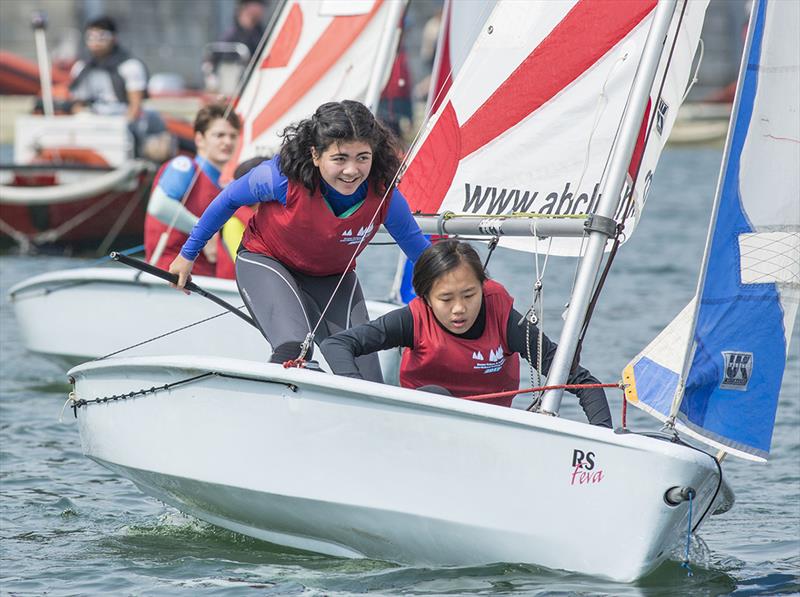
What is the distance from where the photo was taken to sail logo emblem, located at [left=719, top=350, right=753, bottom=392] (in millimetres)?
4156

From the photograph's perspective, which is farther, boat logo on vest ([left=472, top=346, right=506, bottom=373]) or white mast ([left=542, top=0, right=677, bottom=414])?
boat logo on vest ([left=472, top=346, right=506, bottom=373])

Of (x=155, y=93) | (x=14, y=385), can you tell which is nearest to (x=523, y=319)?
(x=14, y=385)

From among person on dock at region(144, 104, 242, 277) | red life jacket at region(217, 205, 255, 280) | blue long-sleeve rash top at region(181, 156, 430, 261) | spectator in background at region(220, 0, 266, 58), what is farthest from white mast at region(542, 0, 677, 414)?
spectator in background at region(220, 0, 266, 58)

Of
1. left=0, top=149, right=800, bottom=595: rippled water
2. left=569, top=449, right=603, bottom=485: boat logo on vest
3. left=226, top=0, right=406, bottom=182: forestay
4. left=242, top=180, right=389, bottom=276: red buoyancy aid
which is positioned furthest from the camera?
left=226, top=0, right=406, bottom=182: forestay

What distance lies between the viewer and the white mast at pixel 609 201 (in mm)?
4293

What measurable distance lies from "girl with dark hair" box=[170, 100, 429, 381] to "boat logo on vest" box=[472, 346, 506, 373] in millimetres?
360

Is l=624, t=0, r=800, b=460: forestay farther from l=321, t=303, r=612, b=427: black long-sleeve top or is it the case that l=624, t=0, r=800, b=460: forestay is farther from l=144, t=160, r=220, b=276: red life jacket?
l=144, t=160, r=220, b=276: red life jacket

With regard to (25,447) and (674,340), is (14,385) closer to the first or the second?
(25,447)

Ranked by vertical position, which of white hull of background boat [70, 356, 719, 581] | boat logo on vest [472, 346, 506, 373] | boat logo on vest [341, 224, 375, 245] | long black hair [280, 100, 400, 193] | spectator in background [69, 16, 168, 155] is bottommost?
white hull of background boat [70, 356, 719, 581]

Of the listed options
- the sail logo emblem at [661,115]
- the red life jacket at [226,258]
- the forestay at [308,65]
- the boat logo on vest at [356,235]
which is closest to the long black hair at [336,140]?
the boat logo on vest at [356,235]

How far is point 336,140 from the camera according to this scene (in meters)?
4.47

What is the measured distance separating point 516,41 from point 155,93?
18.2 m

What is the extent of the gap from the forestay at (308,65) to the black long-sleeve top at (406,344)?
3.79 meters

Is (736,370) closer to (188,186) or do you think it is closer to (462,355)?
(462,355)
